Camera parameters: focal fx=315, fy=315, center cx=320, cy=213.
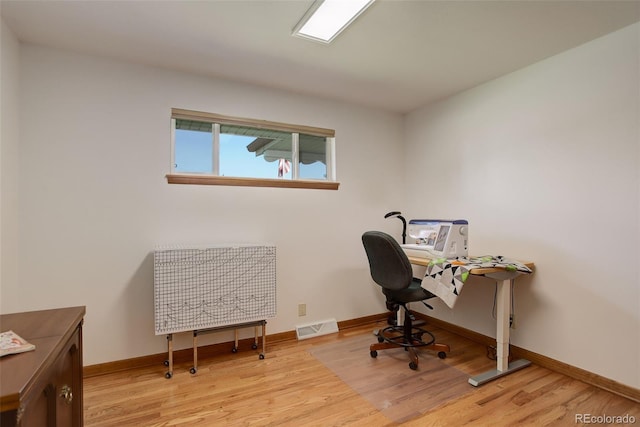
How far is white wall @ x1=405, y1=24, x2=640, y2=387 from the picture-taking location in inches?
80.7

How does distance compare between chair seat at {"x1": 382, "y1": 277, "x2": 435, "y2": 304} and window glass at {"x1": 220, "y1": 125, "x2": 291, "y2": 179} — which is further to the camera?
window glass at {"x1": 220, "y1": 125, "x2": 291, "y2": 179}

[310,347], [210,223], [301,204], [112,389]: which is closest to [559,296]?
[310,347]

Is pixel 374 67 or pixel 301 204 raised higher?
pixel 374 67

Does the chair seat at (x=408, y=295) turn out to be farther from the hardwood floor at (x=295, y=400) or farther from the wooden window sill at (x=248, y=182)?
the wooden window sill at (x=248, y=182)

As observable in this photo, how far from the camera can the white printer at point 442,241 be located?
103 inches

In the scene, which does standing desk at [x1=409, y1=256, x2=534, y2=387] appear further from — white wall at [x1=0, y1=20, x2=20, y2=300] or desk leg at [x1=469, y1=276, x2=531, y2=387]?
white wall at [x1=0, y1=20, x2=20, y2=300]

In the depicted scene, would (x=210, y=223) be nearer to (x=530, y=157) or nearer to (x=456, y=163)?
(x=456, y=163)

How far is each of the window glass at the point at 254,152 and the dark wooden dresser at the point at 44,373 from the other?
1.85 m

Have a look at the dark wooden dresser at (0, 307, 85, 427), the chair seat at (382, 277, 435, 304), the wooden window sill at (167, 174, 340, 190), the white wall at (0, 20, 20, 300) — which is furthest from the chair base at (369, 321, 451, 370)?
the white wall at (0, 20, 20, 300)

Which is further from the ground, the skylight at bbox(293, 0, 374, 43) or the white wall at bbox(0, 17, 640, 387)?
the skylight at bbox(293, 0, 374, 43)

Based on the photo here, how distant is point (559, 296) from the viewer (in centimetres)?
237

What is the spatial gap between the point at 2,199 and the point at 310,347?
2452mm
